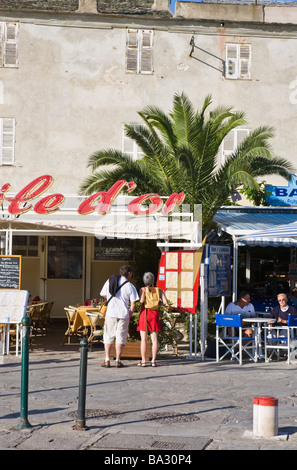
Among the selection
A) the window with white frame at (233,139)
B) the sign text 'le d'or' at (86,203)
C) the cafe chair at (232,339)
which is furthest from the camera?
the window with white frame at (233,139)

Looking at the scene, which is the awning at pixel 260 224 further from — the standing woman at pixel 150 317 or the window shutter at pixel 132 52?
the window shutter at pixel 132 52

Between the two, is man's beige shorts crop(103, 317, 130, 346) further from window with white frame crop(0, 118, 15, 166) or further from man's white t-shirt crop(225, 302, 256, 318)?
window with white frame crop(0, 118, 15, 166)

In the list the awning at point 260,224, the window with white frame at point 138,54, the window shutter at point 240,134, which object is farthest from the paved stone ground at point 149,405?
the window with white frame at point 138,54

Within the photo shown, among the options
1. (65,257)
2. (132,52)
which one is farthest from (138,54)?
(65,257)

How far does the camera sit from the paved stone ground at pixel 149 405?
701 centimetres

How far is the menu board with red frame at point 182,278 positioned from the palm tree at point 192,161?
2.47 metres

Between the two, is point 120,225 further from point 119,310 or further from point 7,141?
point 7,141

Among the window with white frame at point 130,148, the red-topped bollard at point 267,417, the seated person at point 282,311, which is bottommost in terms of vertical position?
the red-topped bollard at point 267,417

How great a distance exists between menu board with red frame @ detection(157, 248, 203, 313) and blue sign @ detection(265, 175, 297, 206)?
23.5 ft

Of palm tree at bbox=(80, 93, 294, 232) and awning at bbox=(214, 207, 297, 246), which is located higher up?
palm tree at bbox=(80, 93, 294, 232)

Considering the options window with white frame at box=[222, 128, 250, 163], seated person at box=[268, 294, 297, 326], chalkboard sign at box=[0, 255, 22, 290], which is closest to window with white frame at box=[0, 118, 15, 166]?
window with white frame at box=[222, 128, 250, 163]

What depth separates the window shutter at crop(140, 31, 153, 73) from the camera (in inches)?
864

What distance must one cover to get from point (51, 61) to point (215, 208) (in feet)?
28.4

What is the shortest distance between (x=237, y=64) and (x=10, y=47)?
6.84m
